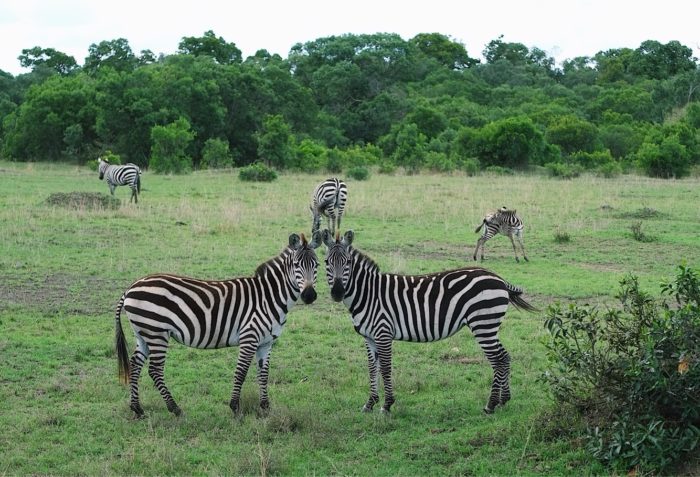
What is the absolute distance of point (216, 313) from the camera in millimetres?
7312

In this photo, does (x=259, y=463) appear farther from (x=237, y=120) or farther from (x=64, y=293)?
(x=237, y=120)

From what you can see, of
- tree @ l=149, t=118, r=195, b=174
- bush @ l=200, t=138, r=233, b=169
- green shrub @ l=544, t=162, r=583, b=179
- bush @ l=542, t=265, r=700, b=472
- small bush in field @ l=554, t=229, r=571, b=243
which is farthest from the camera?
bush @ l=200, t=138, r=233, b=169

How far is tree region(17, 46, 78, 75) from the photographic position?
2562 inches

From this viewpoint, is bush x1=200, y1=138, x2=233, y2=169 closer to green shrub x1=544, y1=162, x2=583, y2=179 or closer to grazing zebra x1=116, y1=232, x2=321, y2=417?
green shrub x1=544, y1=162, x2=583, y2=179

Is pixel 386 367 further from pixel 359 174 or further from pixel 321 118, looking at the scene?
pixel 321 118

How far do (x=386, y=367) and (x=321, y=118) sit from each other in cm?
4658

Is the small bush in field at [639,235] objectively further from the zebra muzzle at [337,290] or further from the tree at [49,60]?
the tree at [49,60]

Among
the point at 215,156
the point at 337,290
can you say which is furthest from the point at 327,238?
the point at 215,156

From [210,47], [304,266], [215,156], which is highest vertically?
[210,47]

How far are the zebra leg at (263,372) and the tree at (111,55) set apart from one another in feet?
187

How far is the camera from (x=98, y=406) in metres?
7.50

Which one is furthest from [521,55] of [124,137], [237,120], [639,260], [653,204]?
[639,260]

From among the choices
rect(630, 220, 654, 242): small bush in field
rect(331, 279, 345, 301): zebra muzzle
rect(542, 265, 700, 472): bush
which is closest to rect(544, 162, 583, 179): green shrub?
rect(630, 220, 654, 242): small bush in field

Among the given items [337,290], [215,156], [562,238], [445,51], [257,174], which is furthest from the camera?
[445,51]
